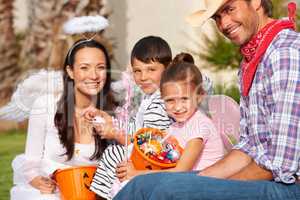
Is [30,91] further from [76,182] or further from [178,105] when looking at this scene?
[178,105]

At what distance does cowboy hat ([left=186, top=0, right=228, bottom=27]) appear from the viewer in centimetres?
318

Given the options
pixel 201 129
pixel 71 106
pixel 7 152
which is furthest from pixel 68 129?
pixel 7 152

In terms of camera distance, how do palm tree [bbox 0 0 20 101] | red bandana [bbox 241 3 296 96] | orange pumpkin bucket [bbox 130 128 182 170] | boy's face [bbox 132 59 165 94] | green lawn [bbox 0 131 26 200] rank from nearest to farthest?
red bandana [bbox 241 3 296 96]
orange pumpkin bucket [bbox 130 128 182 170]
boy's face [bbox 132 59 165 94]
green lawn [bbox 0 131 26 200]
palm tree [bbox 0 0 20 101]

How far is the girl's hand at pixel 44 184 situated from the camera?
13.4 ft

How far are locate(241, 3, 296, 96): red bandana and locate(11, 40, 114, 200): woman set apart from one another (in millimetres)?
1145

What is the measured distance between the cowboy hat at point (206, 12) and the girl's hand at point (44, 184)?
126cm

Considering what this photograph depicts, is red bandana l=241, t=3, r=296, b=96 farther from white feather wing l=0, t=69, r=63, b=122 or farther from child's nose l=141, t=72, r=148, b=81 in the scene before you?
white feather wing l=0, t=69, r=63, b=122

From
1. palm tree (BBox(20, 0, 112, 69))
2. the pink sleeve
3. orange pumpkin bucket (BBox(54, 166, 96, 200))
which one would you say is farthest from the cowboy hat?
palm tree (BBox(20, 0, 112, 69))

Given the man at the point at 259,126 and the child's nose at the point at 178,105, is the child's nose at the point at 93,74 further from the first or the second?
the man at the point at 259,126

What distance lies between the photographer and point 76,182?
3.91m

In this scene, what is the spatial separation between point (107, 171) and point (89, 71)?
1.93ft

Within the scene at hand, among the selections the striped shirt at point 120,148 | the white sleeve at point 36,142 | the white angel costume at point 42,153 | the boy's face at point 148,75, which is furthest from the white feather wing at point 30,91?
the striped shirt at point 120,148

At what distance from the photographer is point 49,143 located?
4.18 metres

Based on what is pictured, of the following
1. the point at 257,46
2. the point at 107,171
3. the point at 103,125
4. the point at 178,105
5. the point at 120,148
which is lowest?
the point at 107,171
